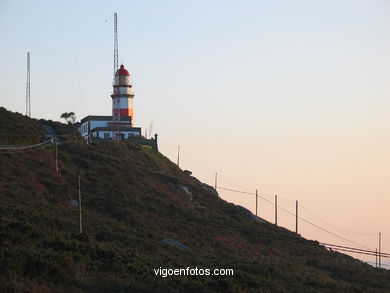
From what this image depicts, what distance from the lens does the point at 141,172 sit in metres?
83.4

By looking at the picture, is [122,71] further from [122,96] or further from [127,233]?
[127,233]

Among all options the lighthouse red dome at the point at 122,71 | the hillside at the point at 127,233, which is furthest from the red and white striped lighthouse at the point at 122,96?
the hillside at the point at 127,233

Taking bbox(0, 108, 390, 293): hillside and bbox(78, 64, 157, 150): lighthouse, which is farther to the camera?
bbox(78, 64, 157, 150): lighthouse

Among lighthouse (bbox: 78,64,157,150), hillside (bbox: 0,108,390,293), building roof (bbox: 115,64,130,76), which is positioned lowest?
hillside (bbox: 0,108,390,293)

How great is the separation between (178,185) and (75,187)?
66.0 feet

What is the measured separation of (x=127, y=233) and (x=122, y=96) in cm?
5142

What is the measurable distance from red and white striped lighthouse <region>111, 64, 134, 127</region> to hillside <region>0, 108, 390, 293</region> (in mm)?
8101

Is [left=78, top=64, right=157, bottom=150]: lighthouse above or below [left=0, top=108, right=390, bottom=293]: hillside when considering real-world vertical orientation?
above

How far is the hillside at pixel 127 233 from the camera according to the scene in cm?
3659

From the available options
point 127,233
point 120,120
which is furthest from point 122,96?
point 127,233

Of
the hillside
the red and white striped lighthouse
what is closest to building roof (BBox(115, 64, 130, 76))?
the red and white striped lighthouse

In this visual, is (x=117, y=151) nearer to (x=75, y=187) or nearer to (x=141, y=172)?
(x=141, y=172)

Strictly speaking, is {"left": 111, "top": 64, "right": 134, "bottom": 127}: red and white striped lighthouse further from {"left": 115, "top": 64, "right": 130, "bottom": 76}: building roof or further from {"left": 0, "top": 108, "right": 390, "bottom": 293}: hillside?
{"left": 0, "top": 108, "right": 390, "bottom": 293}: hillside

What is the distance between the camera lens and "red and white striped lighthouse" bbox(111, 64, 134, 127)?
103 m
